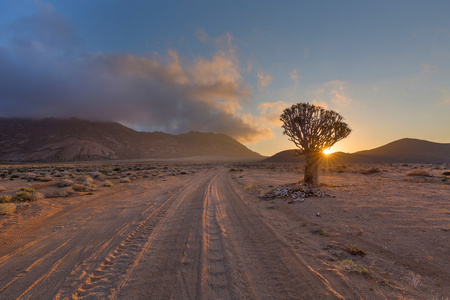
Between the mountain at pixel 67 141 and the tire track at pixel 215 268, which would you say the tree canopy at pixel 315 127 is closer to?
the tire track at pixel 215 268

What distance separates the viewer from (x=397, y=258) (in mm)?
4422

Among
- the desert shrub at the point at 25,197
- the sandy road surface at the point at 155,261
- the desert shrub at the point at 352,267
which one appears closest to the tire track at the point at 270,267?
the sandy road surface at the point at 155,261

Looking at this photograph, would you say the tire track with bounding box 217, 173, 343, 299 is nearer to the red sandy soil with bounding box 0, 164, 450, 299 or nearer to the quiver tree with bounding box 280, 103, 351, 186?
the red sandy soil with bounding box 0, 164, 450, 299

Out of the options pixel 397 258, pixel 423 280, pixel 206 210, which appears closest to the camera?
pixel 423 280

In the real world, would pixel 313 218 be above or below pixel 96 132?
below

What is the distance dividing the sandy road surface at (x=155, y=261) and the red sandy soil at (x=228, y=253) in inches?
0.9

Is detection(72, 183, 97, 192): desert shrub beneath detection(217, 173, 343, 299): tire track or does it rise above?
beneath

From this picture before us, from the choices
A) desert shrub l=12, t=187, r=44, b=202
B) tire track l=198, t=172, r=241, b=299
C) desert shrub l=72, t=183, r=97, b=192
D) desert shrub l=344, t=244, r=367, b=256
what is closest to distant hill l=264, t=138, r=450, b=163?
desert shrub l=72, t=183, r=97, b=192

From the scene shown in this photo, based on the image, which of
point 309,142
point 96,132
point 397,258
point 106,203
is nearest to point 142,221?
point 106,203

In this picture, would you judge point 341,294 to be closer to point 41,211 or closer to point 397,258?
point 397,258

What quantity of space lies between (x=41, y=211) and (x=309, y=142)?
1735 cm

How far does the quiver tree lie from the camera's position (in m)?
14.7

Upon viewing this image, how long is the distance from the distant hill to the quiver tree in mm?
72370

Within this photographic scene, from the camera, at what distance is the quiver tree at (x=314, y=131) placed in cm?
1466
